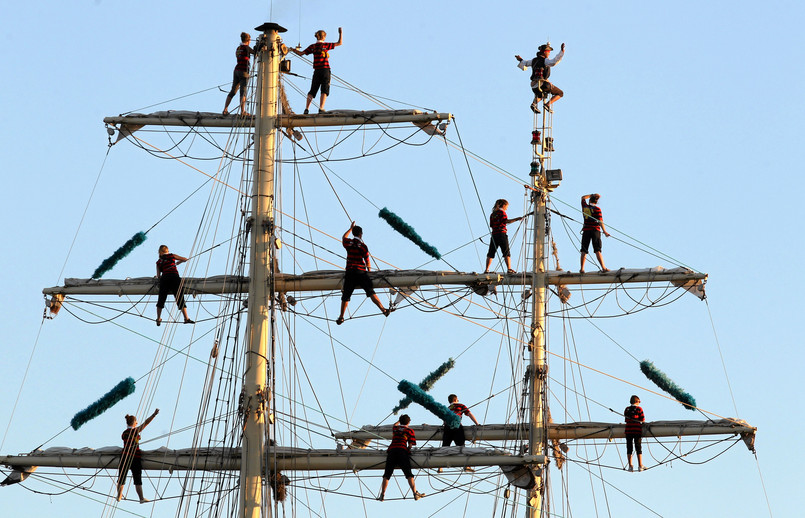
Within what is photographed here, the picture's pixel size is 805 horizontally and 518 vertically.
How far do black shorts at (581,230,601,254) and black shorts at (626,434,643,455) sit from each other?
4439mm

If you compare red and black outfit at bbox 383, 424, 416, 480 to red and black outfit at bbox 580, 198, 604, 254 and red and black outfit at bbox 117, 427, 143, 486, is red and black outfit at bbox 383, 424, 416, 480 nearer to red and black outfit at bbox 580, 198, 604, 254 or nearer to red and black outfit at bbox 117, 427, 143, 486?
red and black outfit at bbox 117, 427, 143, 486

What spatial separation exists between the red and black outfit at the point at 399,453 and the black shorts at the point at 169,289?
17.7 feet

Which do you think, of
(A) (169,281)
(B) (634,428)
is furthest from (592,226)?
(A) (169,281)

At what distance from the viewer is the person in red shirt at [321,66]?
48344mm

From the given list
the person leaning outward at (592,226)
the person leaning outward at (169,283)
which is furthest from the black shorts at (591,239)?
the person leaning outward at (169,283)

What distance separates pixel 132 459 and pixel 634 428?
474 inches

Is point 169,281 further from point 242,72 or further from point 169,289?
point 242,72

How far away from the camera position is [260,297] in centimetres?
4688

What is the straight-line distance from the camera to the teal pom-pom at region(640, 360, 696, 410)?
5212 cm

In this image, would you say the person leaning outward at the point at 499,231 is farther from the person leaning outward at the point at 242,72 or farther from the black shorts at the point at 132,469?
the black shorts at the point at 132,469

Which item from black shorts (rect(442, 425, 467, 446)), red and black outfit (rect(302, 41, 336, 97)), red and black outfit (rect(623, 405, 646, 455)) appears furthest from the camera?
red and black outfit (rect(623, 405, 646, 455))

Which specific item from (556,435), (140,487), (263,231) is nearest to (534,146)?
(556,435)

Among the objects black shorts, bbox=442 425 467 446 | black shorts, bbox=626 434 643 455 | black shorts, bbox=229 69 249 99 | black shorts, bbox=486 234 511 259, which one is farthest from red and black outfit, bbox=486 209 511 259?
black shorts, bbox=229 69 249 99

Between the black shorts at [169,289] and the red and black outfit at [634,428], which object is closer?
the black shorts at [169,289]
